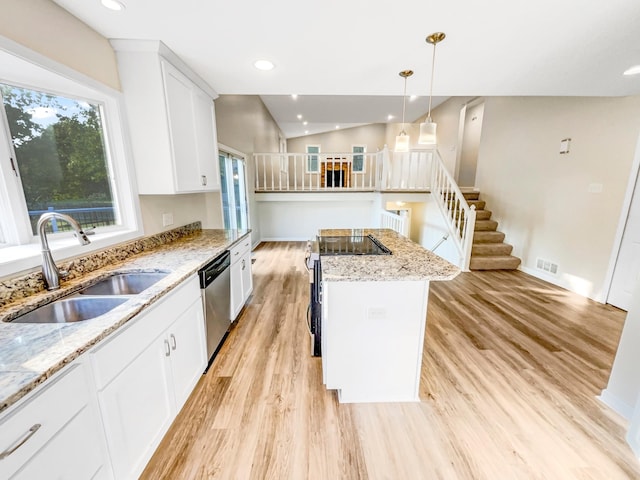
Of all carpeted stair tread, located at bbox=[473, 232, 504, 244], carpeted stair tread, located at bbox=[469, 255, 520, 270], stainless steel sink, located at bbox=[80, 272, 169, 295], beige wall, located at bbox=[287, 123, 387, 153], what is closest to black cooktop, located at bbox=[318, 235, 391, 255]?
stainless steel sink, located at bbox=[80, 272, 169, 295]

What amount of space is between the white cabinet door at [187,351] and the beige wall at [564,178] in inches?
177

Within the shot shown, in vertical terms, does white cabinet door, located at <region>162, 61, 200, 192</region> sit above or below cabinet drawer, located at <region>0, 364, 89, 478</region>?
above

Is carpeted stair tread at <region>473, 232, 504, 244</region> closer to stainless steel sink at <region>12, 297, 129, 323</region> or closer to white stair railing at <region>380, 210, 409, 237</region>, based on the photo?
white stair railing at <region>380, 210, 409, 237</region>

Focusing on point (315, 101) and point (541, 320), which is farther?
point (315, 101)

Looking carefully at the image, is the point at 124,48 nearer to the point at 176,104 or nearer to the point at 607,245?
the point at 176,104

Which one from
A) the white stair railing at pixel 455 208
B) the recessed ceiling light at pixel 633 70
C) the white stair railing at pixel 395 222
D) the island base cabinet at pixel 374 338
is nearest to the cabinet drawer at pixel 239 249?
the island base cabinet at pixel 374 338

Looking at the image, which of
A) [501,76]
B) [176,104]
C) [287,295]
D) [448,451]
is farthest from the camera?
[287,295]

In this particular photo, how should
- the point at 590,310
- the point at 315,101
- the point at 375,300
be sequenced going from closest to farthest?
1. the point at 375,300
2. the point at 590,310
3. the point at 315,101

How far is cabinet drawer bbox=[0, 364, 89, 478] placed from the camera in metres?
0.64

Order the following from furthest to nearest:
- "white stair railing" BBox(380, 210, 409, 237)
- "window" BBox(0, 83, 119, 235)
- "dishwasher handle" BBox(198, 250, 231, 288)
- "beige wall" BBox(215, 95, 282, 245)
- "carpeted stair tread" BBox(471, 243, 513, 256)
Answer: "carpeted stair tread" BBox(471, 243, 513, 256)
"white stair railing" BBox(380, 210, 409, 237)
"beige wall" BBox(215, 95, 282, 245)
"dishwasher handle" BBox(198, 250, 231, 288)
"window" BBox(0, 83, 119, 235)

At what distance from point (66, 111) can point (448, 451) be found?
3049mm

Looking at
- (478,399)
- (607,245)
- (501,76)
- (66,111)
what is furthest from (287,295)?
(607,245)

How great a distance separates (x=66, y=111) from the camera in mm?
1581

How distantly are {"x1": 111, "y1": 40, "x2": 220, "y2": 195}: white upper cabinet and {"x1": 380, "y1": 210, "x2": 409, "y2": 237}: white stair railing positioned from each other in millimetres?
2883
